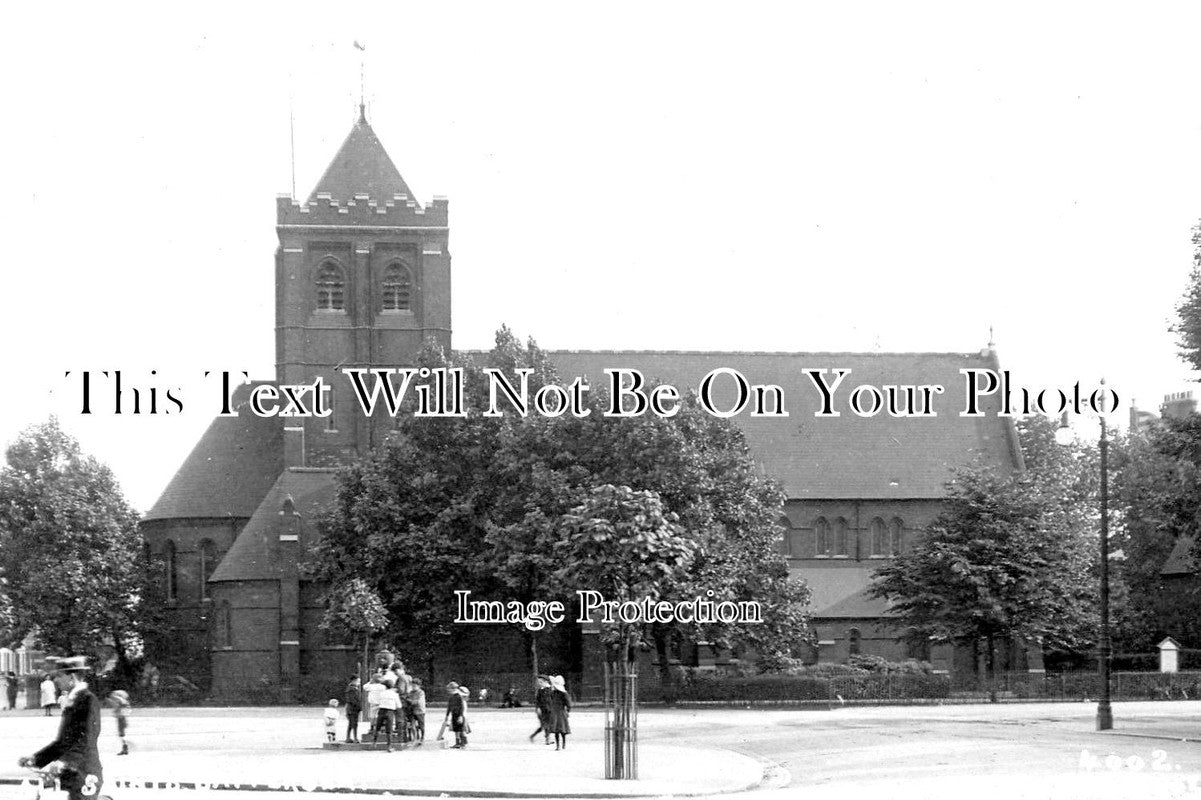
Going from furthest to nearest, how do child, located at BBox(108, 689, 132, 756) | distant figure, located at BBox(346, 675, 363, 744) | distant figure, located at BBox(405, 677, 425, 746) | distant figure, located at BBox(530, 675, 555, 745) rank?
distant figure, located at BBox(530, 675, 555, 745) → distant figure, located at BBox(405, 677, 425, 746) → distant figure, located at BBox(346, 675, 363, 744) → child, located at BBox(108, 689, 132, 756)

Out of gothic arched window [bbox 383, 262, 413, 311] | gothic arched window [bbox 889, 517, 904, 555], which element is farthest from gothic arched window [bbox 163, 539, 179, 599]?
gothic arched window [bbox 889, 517, 904, 555]

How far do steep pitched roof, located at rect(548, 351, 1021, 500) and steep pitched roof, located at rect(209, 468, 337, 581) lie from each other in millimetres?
12912

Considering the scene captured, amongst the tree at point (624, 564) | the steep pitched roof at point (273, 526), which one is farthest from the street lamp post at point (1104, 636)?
the steep pitched roof at point (273, 526)

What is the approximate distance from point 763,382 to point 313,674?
24.8 meters

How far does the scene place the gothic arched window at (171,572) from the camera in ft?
248

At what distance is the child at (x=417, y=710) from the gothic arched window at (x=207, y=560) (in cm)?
3928

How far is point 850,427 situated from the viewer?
272 feet

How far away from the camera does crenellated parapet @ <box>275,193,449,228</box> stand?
74.5 meters

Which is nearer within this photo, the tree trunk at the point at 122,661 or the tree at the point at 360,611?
the tree at the point at 360,611

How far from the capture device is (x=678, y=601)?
5741cm

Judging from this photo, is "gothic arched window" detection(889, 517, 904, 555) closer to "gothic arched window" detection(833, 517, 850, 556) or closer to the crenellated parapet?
"gothic arched window" detection(833, 517, 850, 556)

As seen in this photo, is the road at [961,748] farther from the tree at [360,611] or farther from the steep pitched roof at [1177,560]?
the steep pitched roof at [1177,560]

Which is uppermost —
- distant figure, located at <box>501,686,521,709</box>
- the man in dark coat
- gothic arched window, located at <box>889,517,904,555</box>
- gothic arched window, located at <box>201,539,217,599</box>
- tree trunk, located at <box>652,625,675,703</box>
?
gothic arched window, located at <box>889,517,904,555</box>

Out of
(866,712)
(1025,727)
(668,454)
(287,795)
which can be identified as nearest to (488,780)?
(287,795)
